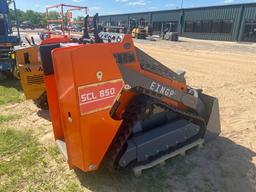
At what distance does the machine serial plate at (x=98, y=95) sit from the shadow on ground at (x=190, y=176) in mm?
1119

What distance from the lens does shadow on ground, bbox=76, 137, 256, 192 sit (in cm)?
317

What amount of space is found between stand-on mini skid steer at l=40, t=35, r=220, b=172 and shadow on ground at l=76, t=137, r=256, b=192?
22 cm

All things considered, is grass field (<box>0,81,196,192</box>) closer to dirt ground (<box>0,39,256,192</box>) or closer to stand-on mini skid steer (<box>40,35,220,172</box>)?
dirt ground (<box>0,39,256,192</box>)

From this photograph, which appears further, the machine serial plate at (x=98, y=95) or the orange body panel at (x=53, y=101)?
the orange body panel at (x=53, y=101)

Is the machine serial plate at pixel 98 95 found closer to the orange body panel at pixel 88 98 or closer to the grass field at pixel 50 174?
the orange body panel at pixel 88 98

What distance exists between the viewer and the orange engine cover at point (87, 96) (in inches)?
97.7

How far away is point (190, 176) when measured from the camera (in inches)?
133

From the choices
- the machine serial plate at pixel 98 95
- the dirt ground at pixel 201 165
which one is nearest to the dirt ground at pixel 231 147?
the dirt ground at pixel 201 165

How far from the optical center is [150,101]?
9.69 ft

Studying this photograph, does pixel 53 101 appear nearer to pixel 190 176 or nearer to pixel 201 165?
pixel 190 176

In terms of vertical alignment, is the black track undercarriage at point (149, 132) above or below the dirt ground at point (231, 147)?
above

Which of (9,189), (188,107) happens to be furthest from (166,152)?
(9,189)

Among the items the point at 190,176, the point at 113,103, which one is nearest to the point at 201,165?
the point at 190,176

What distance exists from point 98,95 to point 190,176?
1762mm
